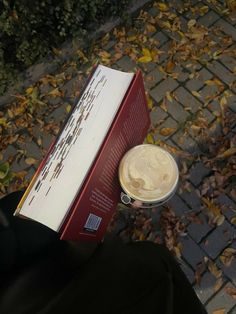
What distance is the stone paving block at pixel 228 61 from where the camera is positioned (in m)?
3.66

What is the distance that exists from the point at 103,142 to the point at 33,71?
2.35 meters

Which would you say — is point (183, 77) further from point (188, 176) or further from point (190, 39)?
point (188, 176)

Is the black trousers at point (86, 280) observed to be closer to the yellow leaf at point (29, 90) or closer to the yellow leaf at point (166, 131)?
the yellow leaf at point (166, 131)

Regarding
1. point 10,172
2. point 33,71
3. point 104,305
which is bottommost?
point 10,172

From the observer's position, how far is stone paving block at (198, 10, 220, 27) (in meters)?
3.86

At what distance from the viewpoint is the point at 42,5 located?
11.0 ft

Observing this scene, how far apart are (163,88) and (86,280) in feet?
8.82

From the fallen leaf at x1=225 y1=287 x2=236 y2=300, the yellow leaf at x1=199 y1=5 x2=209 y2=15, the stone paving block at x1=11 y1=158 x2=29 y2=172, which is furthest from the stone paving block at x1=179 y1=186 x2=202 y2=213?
the yellow leaf at x1=199 y1=5 x2=209 y2=15

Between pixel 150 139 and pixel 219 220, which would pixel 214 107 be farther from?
pixel 219 220

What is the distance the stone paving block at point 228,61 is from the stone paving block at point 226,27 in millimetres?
238

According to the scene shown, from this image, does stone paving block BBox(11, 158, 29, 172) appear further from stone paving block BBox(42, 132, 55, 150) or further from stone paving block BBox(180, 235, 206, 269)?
stone paving block BBox(180, 235, 206, 269)

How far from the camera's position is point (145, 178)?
217 cm

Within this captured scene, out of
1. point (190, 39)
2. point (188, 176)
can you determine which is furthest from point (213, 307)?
point (190, 39)

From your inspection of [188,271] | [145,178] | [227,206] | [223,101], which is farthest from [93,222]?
[223,101]
